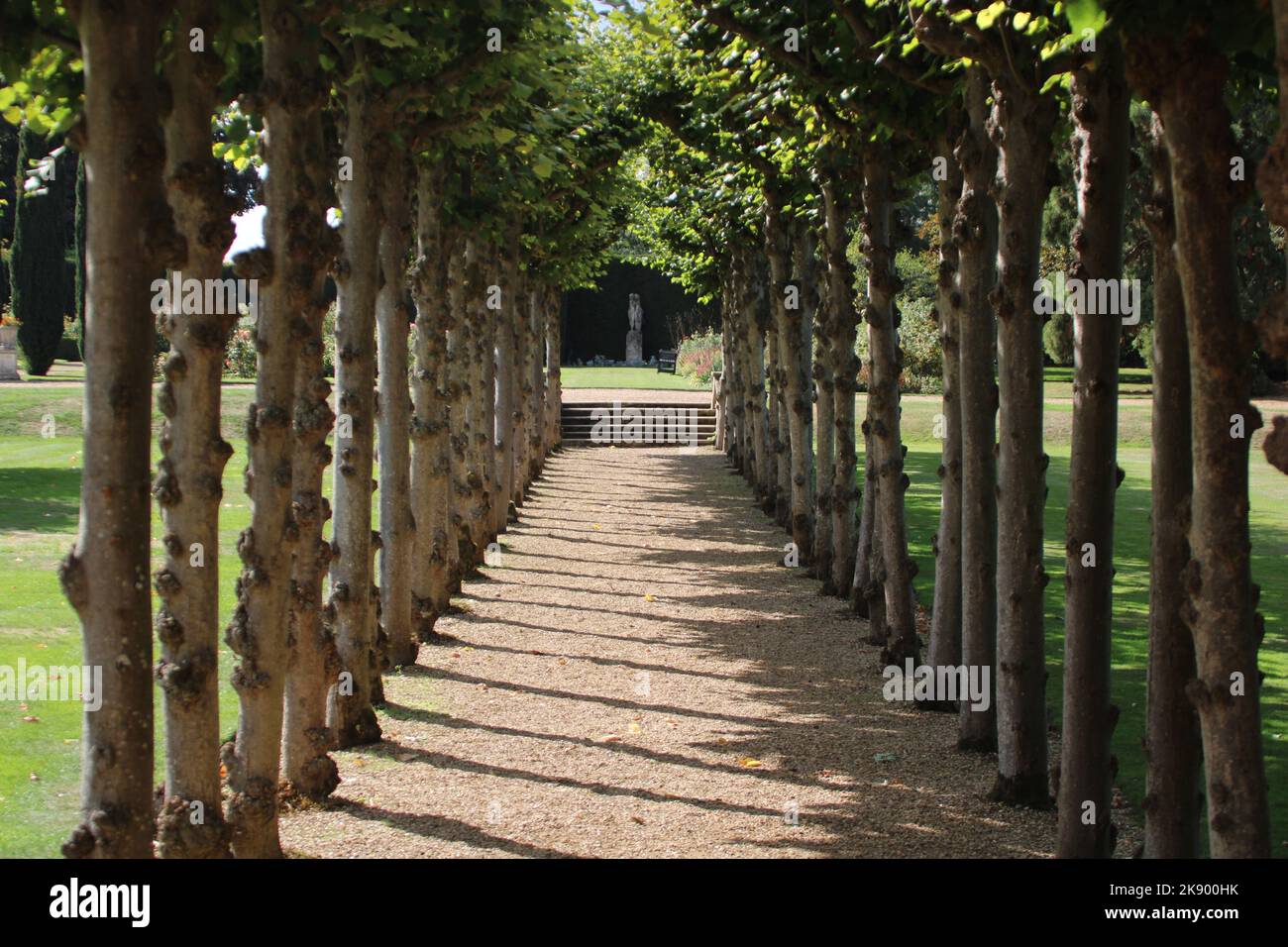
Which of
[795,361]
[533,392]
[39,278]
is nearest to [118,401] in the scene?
[795,361]

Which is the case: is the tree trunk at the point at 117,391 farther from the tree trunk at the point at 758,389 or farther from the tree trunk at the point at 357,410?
the tree trunk at the point at 758,389

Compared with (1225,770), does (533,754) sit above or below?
below

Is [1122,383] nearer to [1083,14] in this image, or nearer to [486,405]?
[486,405]

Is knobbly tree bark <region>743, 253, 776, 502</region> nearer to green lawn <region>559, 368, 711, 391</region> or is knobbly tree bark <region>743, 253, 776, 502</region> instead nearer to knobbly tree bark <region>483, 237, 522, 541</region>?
knobbly tree bark <region>483, 237, 522, 541</region>

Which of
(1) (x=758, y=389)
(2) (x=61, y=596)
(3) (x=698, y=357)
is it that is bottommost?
(2) (x=61, y=596)

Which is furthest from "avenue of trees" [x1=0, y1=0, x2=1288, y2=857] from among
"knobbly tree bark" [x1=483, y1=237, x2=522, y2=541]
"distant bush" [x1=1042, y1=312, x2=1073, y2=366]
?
"distant bush" [x1=1042, y1=312, x2=1073, y2=366]

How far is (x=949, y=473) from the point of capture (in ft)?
29.5

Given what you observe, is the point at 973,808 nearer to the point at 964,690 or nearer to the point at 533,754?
the point at 964,690

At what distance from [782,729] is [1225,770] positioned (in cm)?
473

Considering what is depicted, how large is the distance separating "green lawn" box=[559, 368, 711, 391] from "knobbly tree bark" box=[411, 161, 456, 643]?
30.5m

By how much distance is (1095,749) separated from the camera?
611 centimetres

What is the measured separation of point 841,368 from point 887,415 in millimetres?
2231

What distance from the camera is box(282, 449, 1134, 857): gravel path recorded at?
673cm
